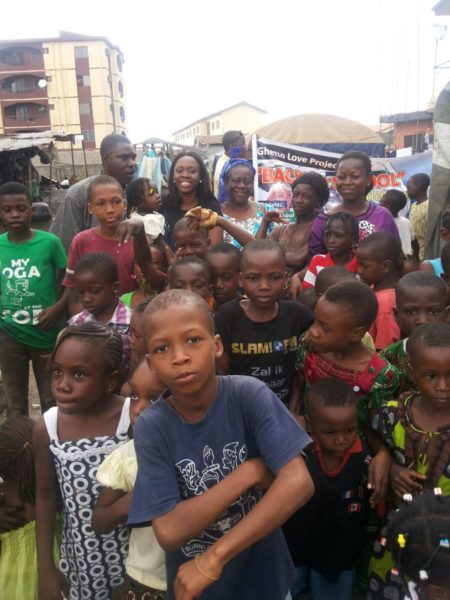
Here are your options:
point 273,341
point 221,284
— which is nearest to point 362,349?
point 273,341

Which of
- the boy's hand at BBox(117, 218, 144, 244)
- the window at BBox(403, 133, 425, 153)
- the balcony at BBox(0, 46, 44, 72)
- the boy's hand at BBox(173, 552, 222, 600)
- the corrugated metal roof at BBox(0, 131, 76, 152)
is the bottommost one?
the boy's hand at BBox(173, 552, 222, 600)

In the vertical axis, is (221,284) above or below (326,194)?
below

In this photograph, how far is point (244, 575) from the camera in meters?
1.47

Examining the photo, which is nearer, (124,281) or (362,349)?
(362,349)

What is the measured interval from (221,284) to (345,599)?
5.47 feet

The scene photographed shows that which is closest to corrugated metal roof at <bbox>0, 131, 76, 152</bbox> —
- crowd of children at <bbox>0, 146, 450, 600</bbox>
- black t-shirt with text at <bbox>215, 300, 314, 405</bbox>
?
crowd of children at <bbox>0, 146, 450, 600</bbox>

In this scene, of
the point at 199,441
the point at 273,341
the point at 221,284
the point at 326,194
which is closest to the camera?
the point at 199,441

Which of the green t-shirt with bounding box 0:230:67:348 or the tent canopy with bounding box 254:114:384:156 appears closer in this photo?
the green t-shirt with bounding box 0:230:67:348

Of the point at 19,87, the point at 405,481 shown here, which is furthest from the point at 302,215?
the point at 19,87

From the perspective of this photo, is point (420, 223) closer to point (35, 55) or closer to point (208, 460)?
point (208, 460)

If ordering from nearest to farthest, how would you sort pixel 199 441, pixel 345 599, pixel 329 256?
pixel 199 441, pixel 345 599, pixel 329 256

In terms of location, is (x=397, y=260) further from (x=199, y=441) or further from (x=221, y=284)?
(x=199, y=441)

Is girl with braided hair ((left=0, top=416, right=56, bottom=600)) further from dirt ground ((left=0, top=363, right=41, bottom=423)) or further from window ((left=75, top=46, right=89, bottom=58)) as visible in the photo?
window ((left=75, top=46, right=89, bottom=58))

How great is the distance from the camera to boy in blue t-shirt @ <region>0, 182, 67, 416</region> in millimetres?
3271
